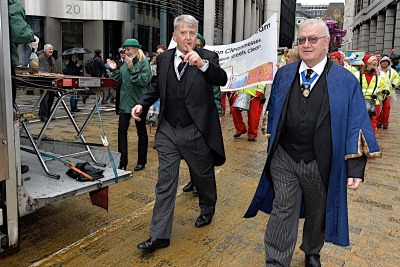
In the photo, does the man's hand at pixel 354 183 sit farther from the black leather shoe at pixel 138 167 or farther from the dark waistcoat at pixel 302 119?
the black leather shoe at pixel 138 167

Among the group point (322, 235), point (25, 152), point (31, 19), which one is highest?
point (31, 19)

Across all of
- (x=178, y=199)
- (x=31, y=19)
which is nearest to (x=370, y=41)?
Answer: (x=31, y=19)

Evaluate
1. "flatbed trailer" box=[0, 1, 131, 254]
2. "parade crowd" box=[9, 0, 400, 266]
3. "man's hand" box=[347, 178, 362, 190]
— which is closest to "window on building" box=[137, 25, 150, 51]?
"flatbed trailer" box=[0, 1, 131, 254]

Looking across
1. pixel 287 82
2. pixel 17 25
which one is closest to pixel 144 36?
pixel 17 25

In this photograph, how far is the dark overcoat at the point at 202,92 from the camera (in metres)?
3.53

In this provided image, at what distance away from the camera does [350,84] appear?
276 cm

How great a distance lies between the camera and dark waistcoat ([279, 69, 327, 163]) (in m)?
2.81

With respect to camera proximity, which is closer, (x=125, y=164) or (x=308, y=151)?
(x=308, y=151)

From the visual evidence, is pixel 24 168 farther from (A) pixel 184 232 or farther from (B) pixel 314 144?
(B) pixel 314 144

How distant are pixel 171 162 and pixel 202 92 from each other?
65cm

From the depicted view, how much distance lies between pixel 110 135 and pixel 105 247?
17.0 ft

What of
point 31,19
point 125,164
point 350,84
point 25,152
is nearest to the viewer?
point 350,84

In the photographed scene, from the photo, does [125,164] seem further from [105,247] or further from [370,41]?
[370,41]

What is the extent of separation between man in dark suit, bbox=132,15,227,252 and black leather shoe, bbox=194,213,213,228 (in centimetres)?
54
